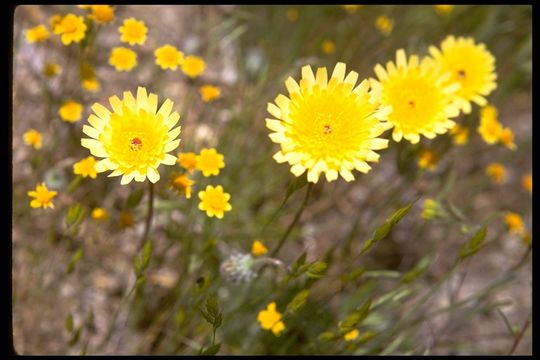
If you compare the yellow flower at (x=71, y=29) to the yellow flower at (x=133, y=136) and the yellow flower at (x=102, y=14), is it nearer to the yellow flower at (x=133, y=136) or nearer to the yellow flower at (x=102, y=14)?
the yellow flower at (x=102, y=14)

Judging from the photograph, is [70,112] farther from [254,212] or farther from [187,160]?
[254,212]

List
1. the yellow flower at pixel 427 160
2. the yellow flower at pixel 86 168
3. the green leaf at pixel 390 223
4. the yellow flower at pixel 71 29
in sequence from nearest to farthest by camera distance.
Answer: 1. the green leaf at pixel 390 223
2. the yellow flower at pixel 86 168
3. the yellow flower at pixel 71 29
4. the yellow flower at pixel 427 160

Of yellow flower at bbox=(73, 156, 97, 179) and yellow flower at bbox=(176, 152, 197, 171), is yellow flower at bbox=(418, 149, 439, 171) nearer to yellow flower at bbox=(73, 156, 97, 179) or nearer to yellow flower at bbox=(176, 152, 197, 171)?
yellow flower at bbox=(176, 152, 197, 171)

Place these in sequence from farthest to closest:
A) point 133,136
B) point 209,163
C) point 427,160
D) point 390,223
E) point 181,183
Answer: point 427,160, point 209,163, point 181,183, point 133,136, point 390,223

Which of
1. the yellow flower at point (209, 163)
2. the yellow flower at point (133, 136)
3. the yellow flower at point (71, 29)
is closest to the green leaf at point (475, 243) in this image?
the yellow flower at point (209, 163)

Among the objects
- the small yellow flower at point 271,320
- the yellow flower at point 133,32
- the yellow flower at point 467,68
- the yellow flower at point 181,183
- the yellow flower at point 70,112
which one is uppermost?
the yellow flower at point 133,32

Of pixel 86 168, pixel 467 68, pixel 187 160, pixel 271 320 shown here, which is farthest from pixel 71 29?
pixel 467 68
